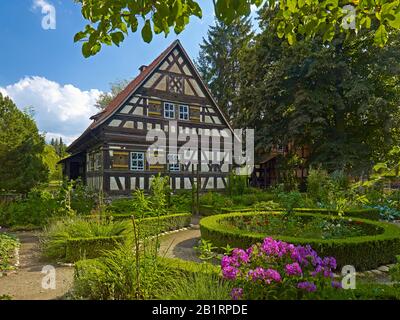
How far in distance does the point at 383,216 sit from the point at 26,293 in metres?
13.7

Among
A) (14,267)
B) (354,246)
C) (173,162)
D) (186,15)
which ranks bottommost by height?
(14,267)

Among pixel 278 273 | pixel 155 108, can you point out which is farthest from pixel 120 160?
pixel 278 273

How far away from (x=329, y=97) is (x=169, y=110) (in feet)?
38.3

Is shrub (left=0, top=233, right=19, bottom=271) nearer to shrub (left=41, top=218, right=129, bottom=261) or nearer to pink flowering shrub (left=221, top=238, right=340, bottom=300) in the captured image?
shrub (left=41, top=218, right=129, bottom=261)

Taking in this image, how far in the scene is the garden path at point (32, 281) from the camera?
4754 mm

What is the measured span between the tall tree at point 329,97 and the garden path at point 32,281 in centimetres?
1888

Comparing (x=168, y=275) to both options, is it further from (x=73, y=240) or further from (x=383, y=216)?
(x=383, y=216)

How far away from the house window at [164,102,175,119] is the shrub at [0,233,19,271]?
1306 cm

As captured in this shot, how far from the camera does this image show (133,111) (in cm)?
1822

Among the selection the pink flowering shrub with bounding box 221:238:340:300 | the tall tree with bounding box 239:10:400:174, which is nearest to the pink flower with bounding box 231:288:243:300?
the pink flowering shrub with bounding box 221:238:340:300

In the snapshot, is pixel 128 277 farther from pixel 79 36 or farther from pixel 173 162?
pixel 173 162

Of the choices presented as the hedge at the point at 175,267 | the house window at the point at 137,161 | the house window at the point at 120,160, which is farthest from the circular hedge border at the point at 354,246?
the house window at the point at 137,161

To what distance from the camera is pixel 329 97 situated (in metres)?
22.7

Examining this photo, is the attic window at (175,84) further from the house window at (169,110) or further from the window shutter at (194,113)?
the window shutter at (194,113)
